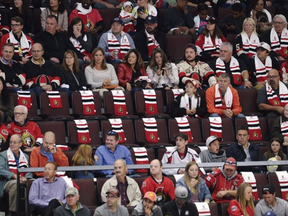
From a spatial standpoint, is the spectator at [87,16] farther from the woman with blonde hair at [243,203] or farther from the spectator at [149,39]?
the woman with blonde hair at [243,203]

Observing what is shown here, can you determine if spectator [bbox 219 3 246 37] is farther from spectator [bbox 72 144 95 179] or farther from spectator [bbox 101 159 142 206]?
spectator [bbox 101 159 142 206]

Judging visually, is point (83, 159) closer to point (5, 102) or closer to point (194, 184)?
point (194, 184)

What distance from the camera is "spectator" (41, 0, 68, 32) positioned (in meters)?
15.9

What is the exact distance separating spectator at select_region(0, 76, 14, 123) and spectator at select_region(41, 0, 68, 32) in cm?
251

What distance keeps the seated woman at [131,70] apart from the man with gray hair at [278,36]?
9.14 feet

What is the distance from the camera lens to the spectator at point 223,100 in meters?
14.7

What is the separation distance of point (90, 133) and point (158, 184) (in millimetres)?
1999

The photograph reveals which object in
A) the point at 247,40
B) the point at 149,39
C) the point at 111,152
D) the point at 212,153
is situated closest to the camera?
the point at 111,152

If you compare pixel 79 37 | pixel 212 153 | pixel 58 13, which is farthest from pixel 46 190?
pixel 58 13

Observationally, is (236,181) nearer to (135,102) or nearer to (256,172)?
(256,172)

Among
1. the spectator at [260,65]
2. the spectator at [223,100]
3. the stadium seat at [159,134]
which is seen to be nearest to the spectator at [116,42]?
the spectator at [223,100]

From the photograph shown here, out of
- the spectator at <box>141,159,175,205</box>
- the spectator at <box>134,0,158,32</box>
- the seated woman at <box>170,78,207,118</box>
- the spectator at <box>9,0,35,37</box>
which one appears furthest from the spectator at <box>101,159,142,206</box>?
the spectator at <box>134,0,158,32</box>

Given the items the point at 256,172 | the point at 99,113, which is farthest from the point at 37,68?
the point at 256,172

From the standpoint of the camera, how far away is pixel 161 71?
15070 millimetres
